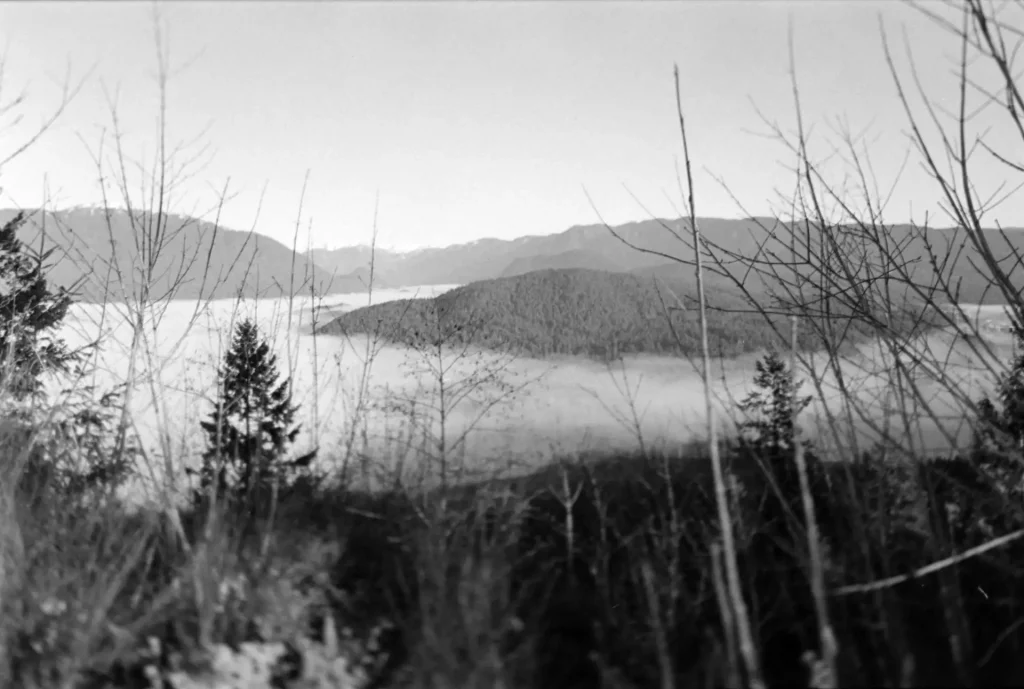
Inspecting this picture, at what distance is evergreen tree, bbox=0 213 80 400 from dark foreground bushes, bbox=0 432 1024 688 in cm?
351

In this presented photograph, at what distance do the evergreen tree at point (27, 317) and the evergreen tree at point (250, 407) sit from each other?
6.44ft

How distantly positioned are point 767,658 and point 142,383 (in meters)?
4.61

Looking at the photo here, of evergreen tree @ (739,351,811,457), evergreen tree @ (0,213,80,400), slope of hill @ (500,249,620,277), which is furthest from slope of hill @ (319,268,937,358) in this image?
evergreen tree @ (0,213,80,400)

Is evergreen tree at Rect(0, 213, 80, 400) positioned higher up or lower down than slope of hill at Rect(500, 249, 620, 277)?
lower down

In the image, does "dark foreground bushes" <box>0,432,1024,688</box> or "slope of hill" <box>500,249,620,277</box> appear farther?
"slope of hill" <box>500,249,620,277</box>

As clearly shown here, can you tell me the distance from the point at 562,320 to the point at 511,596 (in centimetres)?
365

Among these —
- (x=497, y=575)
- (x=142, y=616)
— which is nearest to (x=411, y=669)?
(x=497, y=575)

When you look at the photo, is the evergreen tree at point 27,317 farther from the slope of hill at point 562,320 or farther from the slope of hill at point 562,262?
the slope of hill at point 562,262

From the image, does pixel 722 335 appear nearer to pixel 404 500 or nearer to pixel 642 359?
pixel 642 359

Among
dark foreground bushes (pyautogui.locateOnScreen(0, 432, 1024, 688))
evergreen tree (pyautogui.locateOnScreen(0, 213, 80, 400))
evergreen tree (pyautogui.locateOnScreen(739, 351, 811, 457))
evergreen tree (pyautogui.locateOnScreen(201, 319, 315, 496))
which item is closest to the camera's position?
dark foreground bushes (pyautogui.locateOnScreen(0, 432, 1024, 688))

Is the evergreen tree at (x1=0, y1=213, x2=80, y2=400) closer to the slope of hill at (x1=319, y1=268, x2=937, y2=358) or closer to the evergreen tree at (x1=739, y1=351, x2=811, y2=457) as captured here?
the slope of hill at (x1=319, y1=268, x2=937, y2=358)

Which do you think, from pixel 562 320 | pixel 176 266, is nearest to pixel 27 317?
pixel 176 266

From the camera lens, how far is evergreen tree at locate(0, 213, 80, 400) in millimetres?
5953

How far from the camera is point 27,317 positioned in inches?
267
